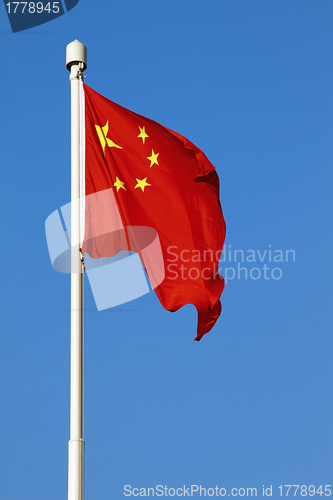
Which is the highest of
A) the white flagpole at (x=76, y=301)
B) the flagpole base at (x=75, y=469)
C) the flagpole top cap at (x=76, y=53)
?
the flagpole top cap at (x=76, y=53)

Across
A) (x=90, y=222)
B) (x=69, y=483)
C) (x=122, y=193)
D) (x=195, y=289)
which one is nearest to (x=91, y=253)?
(x=90, y=222)

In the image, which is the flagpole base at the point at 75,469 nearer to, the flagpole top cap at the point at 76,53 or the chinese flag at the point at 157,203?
the chinese flag at the point at 157,203

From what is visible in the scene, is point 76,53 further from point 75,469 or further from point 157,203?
point 75,469

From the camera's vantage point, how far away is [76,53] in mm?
11992

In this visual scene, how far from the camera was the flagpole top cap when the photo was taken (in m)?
12.0

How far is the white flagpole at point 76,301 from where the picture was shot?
1018cm

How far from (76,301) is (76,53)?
4459 millimetres

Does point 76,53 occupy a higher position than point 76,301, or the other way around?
point 76,53

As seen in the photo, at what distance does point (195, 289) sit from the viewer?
12.8 meters

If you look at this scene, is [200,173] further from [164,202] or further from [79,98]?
[79,98]

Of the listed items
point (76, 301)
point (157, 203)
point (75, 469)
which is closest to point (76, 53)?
point (157, 203)

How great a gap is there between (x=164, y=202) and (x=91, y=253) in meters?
2.55

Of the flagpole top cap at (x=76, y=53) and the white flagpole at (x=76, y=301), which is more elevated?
the flagpole top cap at (x=76, y=53)

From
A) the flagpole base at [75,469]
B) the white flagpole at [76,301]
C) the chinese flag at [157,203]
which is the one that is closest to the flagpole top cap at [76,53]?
the white flagpole at [76,301]
